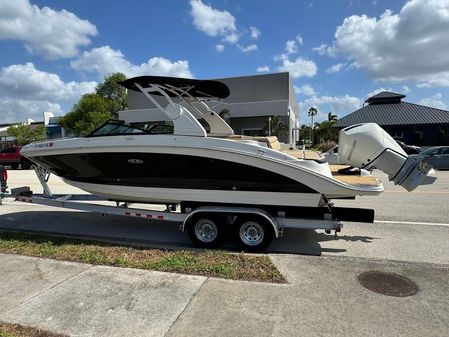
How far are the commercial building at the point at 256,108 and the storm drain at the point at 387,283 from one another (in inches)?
1435

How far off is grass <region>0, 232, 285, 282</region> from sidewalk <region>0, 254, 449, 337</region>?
19 cm

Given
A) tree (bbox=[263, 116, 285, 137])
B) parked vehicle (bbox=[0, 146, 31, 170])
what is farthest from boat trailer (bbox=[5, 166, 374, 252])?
tree (bbox=[263, 116, 285, 137])

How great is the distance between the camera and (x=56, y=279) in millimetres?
4676

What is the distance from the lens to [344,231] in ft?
23.8

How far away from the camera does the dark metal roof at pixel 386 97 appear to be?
148 feet

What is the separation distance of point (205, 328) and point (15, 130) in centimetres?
6833

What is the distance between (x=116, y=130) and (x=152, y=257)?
98.3 inches

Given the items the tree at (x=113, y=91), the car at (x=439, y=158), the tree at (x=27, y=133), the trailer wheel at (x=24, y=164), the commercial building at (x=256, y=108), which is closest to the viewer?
the car at (x=439, y=158)

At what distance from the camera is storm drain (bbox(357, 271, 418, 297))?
428cm

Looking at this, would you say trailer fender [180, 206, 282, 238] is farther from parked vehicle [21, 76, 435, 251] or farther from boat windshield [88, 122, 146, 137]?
boat windshield [88, 122, 146, 137]

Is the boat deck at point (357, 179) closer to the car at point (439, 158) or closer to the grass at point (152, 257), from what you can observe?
the grass at point (152, 257)

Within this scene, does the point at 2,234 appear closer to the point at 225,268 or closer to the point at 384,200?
the point at 225,268

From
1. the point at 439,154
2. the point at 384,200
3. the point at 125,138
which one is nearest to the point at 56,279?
the point at 125,138

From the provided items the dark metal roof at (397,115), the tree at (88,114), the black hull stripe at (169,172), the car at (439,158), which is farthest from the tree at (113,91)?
the black hull stripe at (169,172)
